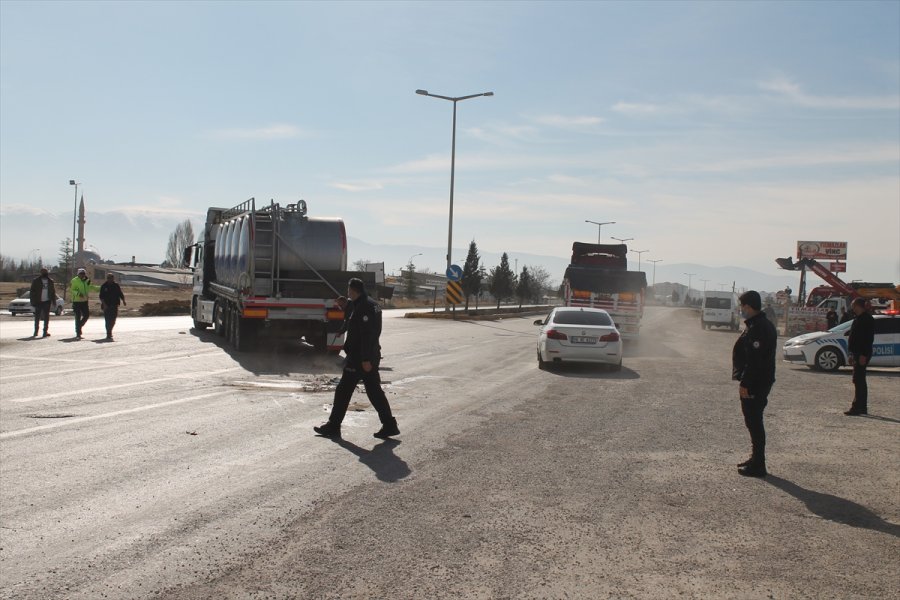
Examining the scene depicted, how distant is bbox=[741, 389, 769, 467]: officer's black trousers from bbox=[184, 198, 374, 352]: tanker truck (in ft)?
37.5

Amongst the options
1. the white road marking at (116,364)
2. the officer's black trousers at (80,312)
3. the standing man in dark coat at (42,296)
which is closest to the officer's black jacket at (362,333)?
the white road marking at (116,364)

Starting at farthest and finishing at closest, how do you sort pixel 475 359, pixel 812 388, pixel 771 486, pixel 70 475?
pixel 475 359, pixel 812 388, pixel 771 486, pixel 70 475

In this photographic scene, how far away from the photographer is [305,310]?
1908cm

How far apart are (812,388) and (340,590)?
578 inches

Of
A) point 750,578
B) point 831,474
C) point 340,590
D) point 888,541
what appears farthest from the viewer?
point 831,474

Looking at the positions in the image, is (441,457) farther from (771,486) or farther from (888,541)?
(888,541)

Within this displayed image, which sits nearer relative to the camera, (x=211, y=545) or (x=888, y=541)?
(x=211, y=545)

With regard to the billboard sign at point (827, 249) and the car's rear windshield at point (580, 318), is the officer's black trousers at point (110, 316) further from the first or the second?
the billboard sign at point (827, 249)

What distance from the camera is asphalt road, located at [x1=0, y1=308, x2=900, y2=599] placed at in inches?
198

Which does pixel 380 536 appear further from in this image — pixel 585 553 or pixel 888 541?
pixel 888 541

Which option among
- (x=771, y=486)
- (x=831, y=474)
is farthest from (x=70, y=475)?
(x=831, y=474)

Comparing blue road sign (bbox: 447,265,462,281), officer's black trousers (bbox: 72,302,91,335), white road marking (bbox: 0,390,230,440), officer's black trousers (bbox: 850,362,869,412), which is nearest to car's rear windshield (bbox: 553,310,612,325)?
officer's black trousers (bbox: 850,362,869,412)

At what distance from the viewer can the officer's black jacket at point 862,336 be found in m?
13.1

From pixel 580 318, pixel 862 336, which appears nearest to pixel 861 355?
pixel 862 336
